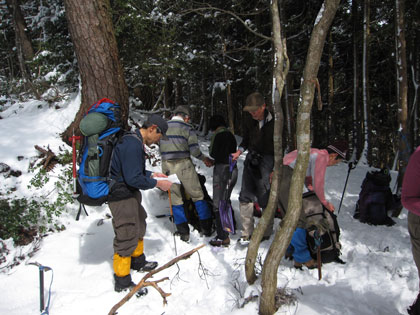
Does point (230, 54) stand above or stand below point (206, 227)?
above

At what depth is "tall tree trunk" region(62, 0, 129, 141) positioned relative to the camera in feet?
16.6

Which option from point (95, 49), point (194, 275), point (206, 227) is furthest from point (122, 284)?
point (95, 49)

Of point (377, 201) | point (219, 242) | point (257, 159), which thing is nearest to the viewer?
point (257, 159)

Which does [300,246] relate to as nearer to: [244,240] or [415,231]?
[244,240]

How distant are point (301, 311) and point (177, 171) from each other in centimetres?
277

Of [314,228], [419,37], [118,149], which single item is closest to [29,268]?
[118,149]

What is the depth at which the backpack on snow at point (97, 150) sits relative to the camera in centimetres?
298

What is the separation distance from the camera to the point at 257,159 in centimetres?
407

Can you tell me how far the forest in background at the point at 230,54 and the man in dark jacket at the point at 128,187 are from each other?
6.17 ft

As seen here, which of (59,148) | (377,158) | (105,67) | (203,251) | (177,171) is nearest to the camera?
(203,251)

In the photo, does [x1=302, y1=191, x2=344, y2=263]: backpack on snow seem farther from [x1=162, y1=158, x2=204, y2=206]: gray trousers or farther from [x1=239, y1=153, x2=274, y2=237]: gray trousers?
[x1=162, y1=158, x2=204, y2=206]: gray trousers

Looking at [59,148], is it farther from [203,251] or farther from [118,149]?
[203,251]

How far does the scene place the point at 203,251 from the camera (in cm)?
425

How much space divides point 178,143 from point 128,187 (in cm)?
146
